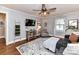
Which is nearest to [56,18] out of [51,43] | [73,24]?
[73,24]

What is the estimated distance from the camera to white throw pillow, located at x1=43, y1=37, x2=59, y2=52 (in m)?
3.12

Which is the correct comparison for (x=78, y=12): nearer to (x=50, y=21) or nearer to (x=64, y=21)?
(x=64, y=21)

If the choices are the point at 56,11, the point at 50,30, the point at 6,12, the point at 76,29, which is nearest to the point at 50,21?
the point at 50,30

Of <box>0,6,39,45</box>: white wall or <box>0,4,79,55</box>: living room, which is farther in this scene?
<box>0,6,39,45</box>: white wall

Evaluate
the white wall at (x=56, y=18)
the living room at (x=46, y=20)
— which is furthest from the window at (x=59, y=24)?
the white wall at (x=56, y=18)

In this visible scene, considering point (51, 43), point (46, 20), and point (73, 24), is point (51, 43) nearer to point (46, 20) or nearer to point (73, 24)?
point (46, 20)

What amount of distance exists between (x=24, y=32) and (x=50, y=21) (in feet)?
6.86

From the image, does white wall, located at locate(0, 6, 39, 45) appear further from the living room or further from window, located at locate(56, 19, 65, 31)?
window, located at locate(56, 19, 65, 31)

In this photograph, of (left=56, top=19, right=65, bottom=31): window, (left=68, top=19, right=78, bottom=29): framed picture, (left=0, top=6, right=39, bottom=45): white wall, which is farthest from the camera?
(left=0, top=6, right=39, bottom=45): white wall

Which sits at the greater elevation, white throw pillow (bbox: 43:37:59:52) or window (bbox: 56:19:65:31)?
window (bbox: 56:19:65:31)

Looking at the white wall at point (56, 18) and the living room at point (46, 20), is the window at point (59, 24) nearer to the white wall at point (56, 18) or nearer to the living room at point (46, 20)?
the living room at point (46, 20)

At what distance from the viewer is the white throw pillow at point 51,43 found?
312cm

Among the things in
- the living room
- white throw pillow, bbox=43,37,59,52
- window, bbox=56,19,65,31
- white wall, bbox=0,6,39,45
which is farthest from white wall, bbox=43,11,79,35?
white wall, bbox=0,6,39,45

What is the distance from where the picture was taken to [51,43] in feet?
10.7
